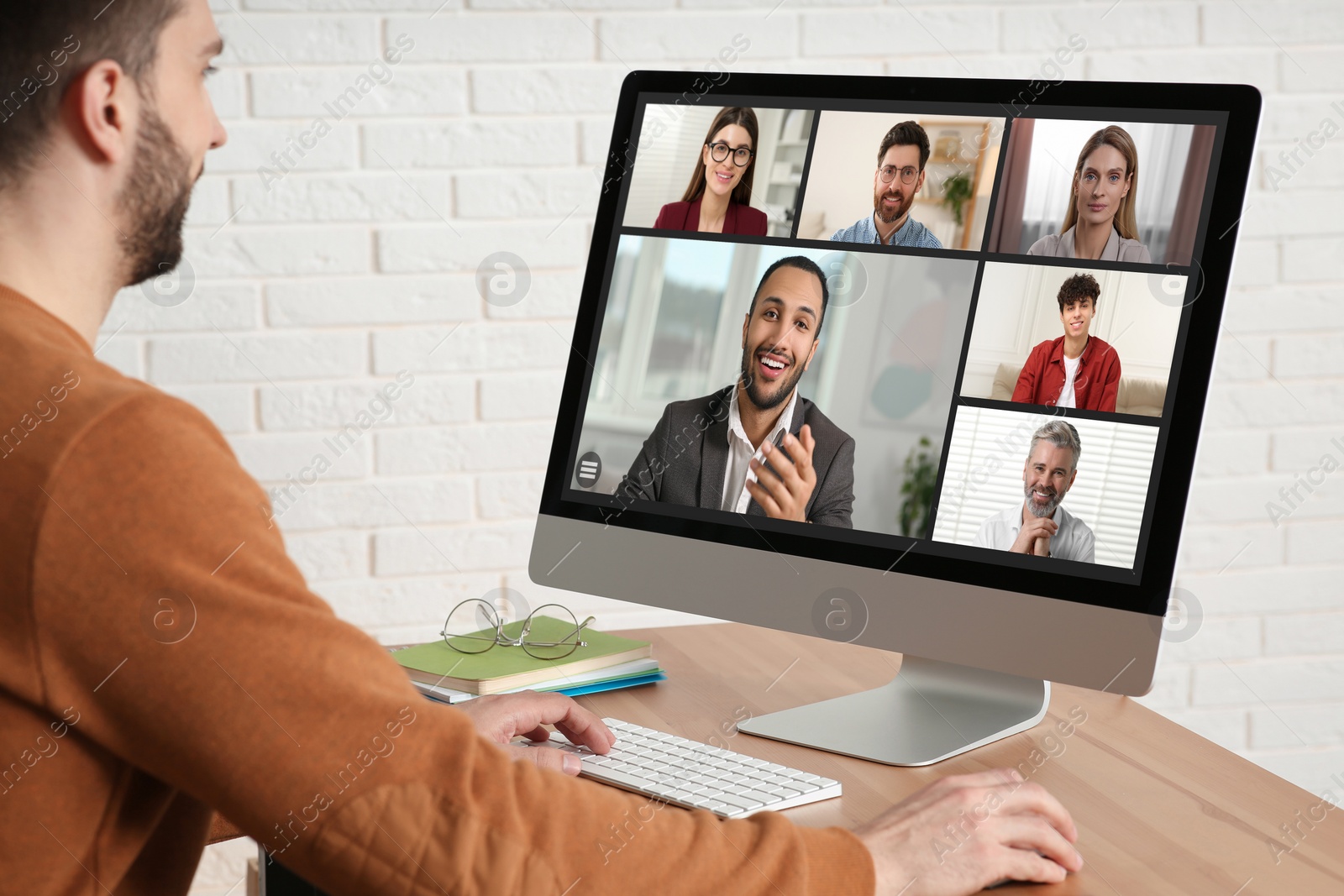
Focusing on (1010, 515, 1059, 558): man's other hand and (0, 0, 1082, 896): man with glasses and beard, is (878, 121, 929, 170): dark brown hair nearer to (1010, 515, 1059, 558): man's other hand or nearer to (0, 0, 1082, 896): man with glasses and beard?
(1010, 515, 1059, 558): man's other hand

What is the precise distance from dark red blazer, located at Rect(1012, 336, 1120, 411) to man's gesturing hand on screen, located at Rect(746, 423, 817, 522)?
186mm

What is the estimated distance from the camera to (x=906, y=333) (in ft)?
3.24

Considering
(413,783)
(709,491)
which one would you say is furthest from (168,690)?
(709,491)

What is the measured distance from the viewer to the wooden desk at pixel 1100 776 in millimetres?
750

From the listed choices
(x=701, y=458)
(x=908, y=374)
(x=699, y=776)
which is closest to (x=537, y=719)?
(x=699, y=776)

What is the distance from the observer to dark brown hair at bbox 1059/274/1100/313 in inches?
36.7

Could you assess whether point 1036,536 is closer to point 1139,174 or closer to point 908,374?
point 908,374

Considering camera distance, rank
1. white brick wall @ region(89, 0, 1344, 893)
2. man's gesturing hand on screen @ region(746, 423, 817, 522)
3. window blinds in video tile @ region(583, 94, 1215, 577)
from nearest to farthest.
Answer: window blinds in video tile @ region(583, 94, 1215, 577), man's gesturing hand on screen @ region(746, 423, 817, 522), white brick wall @ region(89, 0, 1344, 893)

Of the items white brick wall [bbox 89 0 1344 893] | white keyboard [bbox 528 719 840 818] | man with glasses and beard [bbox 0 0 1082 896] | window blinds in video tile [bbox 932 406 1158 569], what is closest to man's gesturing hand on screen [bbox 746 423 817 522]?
window blinds in video tile [bbox 932 406 1158 569]

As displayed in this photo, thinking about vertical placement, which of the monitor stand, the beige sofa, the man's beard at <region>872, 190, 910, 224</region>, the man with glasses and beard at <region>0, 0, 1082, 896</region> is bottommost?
the monitor stand

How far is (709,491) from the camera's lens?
3.49 ft

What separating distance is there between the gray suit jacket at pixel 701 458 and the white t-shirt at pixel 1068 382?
0.19m

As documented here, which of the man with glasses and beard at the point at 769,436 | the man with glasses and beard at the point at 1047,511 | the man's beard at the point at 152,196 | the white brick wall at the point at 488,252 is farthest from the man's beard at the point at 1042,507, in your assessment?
the white brick wall at the point at 488,252

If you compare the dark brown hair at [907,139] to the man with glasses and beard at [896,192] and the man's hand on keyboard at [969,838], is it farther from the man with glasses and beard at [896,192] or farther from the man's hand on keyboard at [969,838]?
the man's hand on keyboard at [969,838]
